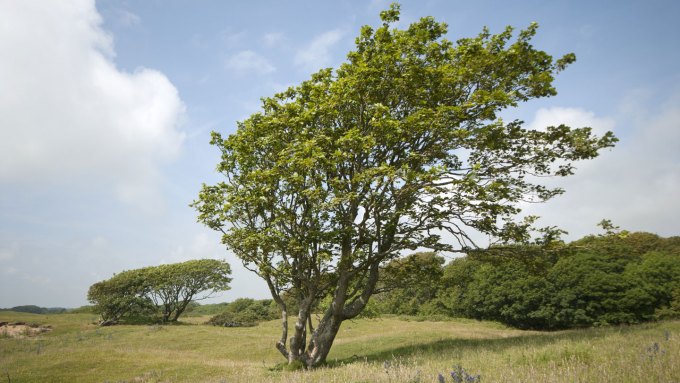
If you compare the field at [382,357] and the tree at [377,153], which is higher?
the tree at [377,153]

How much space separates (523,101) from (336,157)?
27.2ft

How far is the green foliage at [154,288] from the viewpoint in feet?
188

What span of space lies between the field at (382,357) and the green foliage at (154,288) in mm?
5966

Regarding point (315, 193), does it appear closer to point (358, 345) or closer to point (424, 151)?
point (424, 151)

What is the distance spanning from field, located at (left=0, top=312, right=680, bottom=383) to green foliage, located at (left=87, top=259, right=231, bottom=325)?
235 inches

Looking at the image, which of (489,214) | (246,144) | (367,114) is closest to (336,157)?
(367,114)

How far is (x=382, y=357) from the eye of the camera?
18062mm

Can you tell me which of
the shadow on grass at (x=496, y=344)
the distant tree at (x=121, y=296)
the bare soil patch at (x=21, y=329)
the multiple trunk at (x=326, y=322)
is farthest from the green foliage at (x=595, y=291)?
the bare soil patch at (x=21, y=329)

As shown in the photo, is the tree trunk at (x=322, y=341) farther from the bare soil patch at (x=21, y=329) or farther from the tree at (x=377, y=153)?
the bare soil patch at (x=21, y=329)

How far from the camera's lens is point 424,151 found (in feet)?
51.7

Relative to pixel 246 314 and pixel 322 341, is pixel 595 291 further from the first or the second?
pixel 246 314

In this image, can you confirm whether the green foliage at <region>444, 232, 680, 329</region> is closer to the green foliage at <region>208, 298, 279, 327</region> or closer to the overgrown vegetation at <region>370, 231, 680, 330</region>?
the overgrown vegetation at <region>370, 231, 680, 330</region>

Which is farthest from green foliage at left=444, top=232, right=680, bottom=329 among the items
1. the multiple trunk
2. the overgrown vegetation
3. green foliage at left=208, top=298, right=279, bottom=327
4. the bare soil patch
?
the bare soil patch

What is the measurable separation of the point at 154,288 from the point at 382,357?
52060 mm
